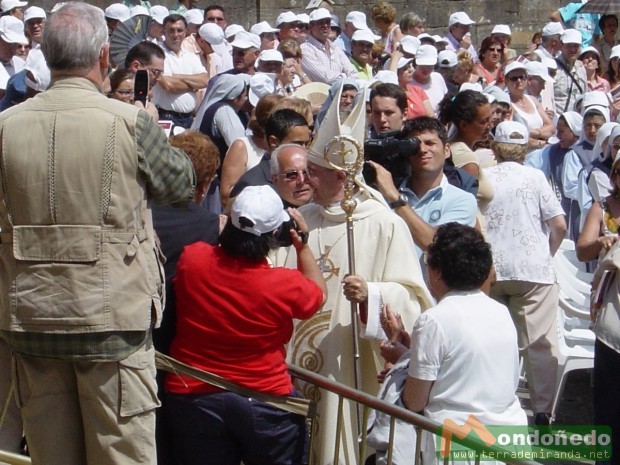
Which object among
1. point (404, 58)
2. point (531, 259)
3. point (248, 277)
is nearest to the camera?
point (248, 277)

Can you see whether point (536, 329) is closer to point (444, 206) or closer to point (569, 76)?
point (444, 206)

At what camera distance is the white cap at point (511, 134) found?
21.9 feet

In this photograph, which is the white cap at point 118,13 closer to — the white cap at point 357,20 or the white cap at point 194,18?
the white cap at point 194,18

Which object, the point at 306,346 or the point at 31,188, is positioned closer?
the point at 31,188

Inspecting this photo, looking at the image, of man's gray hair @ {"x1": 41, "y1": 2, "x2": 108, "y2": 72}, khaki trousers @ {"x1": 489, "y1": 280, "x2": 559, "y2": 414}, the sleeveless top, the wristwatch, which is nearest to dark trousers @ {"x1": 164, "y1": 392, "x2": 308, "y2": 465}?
man's gray hair @ {"x1": 41, "y1": 2, "x2": 108, "y2": 72}

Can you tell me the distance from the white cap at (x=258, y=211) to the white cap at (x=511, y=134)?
9.75 feet

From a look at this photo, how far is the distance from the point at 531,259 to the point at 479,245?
2.47m

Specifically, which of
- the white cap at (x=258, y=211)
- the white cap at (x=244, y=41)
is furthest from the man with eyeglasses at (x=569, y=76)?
the white cap at (x=258, y=211)

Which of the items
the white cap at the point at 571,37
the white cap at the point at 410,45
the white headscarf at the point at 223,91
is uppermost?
the white cap at the point at 571,37

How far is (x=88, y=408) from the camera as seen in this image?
348 cm

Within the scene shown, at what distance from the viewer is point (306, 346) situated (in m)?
4.67

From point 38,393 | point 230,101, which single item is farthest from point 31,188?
point 230,101

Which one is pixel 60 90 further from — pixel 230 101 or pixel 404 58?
pixel 404 58

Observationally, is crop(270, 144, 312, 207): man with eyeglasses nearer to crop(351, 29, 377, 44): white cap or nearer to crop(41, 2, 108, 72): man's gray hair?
crop(41, 2, 108, 72): man's gray hair
